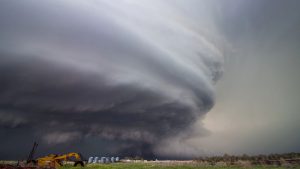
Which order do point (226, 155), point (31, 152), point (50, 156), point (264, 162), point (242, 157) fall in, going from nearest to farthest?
point (31, 152) → point (50, 156) → point (264, 162) → point (242, 157) → point (226, 155)

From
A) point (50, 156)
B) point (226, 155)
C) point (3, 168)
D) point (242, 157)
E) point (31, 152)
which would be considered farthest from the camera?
point (226, 155)

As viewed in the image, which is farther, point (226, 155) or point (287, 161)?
point (226, 155)

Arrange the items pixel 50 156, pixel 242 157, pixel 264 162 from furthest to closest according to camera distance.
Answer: pixel 242 157, pixel 264 162, pixel 50 156

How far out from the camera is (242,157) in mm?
121062

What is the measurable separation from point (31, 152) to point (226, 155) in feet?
273

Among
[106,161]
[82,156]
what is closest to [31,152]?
[82,156]

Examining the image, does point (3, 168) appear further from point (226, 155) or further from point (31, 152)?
point (226, 155)

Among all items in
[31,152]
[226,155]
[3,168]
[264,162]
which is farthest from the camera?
[226,155]

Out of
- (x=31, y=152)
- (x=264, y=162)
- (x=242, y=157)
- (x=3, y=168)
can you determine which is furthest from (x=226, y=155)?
(x=3, y=168)

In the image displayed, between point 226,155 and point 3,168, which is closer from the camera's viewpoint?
point 3,168

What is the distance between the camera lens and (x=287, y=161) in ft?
275

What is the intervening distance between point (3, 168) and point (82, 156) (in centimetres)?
5532

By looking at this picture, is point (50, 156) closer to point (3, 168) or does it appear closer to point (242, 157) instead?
point (3, 168)

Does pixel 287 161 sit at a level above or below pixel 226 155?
below
